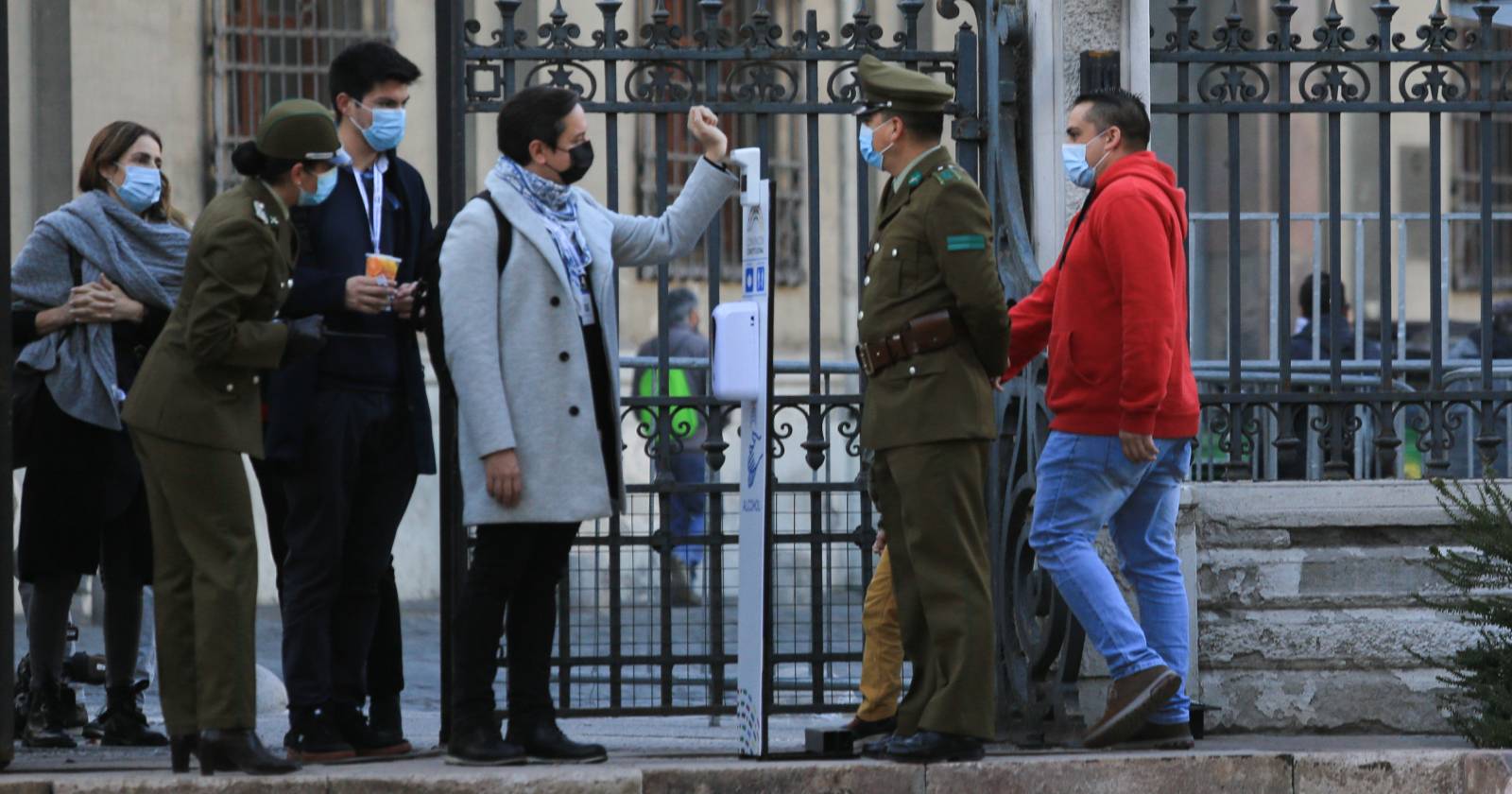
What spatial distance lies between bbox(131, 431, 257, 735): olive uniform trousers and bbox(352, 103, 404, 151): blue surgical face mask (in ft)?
3.28

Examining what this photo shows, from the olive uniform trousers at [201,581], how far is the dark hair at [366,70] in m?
1.13

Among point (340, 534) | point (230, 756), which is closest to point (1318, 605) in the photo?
point (340, 534)

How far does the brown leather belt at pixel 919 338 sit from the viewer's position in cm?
663

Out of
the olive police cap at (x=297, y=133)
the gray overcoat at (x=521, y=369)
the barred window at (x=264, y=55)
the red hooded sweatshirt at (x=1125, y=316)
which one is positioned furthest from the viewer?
the barred window at (x=264, y=55)

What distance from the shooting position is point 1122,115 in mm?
7152

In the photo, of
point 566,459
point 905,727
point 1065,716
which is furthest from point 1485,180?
point 566,459

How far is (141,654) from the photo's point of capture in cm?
847

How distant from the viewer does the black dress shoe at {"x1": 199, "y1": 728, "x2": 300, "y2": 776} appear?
6.42 metres

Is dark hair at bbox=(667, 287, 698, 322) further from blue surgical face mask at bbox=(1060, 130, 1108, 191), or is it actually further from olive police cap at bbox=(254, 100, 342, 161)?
olive police cap at bbox=(254, 100, 342, 161)

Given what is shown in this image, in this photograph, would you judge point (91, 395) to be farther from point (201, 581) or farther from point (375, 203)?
point (201, 581)

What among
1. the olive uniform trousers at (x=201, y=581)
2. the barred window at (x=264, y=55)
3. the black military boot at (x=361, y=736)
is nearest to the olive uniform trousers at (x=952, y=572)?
the black military boot at (x=361, y=736)

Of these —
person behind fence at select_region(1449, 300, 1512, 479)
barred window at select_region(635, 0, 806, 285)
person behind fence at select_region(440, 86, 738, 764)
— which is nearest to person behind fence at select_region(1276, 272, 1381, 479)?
person behind fence at select_region(1449, 300, 1512, 479)

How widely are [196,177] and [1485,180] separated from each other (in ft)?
29.4

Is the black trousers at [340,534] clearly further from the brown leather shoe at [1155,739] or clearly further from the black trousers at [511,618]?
the brown leather shoe at [1155,739]
